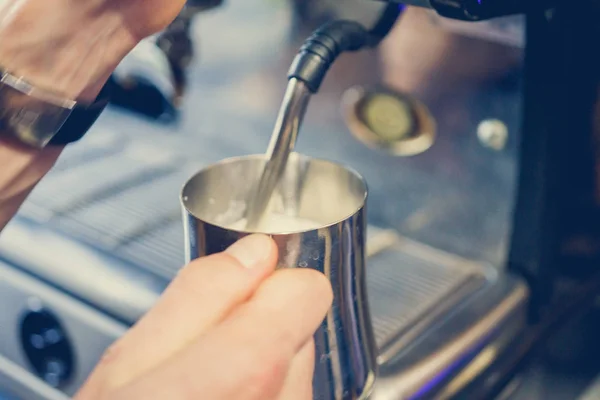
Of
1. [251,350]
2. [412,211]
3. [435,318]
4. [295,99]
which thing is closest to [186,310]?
[251,350]

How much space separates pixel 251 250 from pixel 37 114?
5.8 inches

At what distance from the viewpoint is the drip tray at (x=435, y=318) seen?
17.3 inches

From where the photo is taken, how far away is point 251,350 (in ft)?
0.74

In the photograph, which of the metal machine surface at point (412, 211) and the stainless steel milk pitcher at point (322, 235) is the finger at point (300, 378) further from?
the metal machine surface at point (412, 211)

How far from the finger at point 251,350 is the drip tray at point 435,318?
186mm

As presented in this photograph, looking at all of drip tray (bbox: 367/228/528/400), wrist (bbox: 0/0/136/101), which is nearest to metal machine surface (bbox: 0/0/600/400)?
drip tray (bbox: 367/228/528/400)

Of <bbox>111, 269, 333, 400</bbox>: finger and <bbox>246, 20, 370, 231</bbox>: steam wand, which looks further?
<bbox>246, 20, 370, 231</bbox>: steam wand

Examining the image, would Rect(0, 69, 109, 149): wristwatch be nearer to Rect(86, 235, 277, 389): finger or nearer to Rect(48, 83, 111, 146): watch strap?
Rect(48, 83, 111, 146): watch strap

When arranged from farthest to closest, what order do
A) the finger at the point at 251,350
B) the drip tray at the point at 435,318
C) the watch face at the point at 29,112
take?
the drip tray at the point at 435,318, the watch face at the point at 29,112, the finger at the point at 251,350

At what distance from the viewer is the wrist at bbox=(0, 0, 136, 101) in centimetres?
31

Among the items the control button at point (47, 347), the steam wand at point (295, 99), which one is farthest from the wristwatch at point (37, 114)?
the control button at point (47, 347)

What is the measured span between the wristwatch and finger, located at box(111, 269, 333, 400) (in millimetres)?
161

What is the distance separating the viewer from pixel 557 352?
54cm

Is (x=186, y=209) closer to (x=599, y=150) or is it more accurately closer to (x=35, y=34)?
(x=35, y=34)
